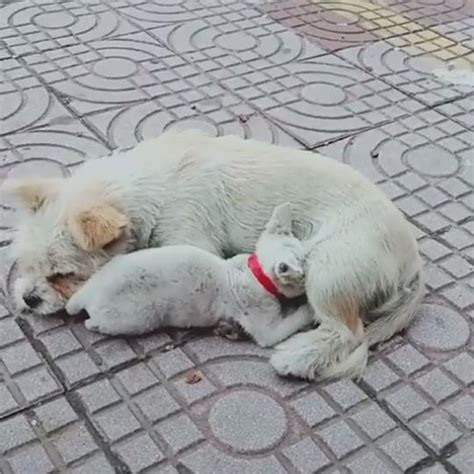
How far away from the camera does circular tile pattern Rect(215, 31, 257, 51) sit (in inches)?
191

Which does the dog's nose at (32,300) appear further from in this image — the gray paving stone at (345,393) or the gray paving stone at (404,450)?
Answer: the gray paving stone at (404,450)

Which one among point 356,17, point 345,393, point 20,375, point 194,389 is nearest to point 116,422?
point 194,389

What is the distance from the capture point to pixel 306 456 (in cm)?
254

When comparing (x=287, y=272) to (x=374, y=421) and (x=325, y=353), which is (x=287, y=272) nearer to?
(x=325, y=353)

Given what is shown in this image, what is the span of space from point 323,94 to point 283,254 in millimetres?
1831

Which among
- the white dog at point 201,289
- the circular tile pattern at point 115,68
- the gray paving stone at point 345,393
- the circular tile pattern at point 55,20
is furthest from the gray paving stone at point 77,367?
the circular tile pattern at point 55,20

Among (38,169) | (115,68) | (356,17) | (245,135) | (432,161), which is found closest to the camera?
A: (38,169)

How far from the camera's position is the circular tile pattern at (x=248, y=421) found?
2.58 metres

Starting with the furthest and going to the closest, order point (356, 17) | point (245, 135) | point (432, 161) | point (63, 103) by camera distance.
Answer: point (356, 17) → point (63, 103) → point (245, 135) → point (432, 161)

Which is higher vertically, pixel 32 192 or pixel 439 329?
pixel 32 192

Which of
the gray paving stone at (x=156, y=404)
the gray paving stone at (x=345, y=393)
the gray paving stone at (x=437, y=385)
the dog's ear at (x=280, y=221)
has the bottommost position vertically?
the gray paving stone at (x=437, y=385)

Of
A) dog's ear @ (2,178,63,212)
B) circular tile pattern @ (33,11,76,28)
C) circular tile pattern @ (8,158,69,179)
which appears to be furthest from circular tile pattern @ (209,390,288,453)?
circular tile pattern @ (33,11,76,28)

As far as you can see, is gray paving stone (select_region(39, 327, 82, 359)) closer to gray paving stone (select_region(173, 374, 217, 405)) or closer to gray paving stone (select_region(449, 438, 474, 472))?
gray paving stone (select_region(173, 374, 217, 405))

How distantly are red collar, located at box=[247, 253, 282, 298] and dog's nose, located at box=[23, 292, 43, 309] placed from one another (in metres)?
0.70
